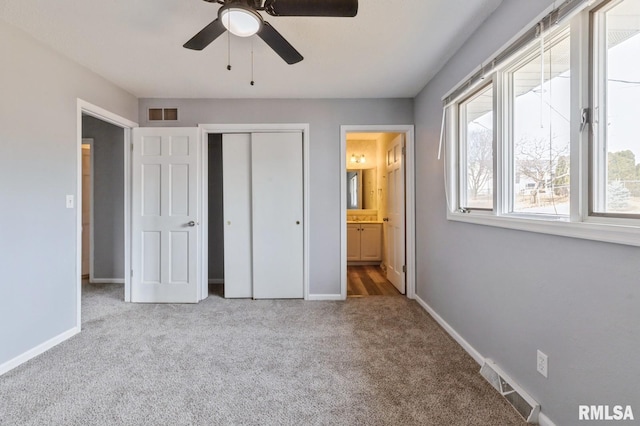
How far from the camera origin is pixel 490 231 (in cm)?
189

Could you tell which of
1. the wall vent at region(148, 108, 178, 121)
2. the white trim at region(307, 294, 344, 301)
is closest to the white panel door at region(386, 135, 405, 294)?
the white trim at region(307, 294, 344, 301)

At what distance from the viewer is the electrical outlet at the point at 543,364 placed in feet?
4.66

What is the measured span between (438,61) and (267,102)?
73.1 inches

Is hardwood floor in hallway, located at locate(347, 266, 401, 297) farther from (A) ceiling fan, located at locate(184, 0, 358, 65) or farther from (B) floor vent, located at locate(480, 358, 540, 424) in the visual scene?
(A) ceiling fan, located at locate(184, 0, 358, 65)

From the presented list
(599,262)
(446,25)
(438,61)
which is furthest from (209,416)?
(438,61)

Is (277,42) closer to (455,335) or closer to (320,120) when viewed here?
(320,120)

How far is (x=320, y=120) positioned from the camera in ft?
11.0

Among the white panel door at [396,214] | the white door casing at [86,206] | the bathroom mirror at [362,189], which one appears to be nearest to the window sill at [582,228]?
the white panel door at [396,214]

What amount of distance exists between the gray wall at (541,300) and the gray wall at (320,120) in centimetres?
89

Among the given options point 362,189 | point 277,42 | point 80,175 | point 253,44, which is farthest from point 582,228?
point 362,189

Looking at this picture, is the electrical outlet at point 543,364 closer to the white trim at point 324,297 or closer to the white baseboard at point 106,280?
the white trim at point 324,297

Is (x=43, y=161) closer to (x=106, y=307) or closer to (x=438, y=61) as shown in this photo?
(x=106, y=307)

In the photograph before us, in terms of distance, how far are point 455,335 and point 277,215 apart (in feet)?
7.03

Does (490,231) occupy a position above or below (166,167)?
below
